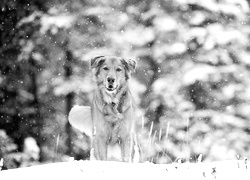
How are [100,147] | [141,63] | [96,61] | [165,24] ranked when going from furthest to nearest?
1. [141,63]
2. [165,24]
3. [96,61]
4. [100,147]

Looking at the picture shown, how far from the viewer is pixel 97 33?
13648 mm

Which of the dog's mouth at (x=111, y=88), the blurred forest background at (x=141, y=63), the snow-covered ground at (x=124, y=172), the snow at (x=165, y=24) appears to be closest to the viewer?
the snow-covered ground at (x=124, y=172)

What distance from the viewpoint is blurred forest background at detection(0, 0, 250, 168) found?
13.0 metres

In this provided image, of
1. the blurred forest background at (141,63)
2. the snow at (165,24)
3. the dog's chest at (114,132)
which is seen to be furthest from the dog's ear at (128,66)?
the snow at (165,24)

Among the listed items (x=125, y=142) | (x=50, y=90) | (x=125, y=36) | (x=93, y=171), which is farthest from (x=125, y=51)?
(x=93, y=171)

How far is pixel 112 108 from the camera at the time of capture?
227 inches

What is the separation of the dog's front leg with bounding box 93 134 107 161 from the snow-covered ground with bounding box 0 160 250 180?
2430 mm

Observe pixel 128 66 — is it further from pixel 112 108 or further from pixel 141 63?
pixel 141 63

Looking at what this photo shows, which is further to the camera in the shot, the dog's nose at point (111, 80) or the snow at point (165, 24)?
the snow at point (165, 24)

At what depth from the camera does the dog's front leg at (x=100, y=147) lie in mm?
5530

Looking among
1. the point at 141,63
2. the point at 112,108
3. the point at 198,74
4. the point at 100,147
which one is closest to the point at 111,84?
the point at 112,108

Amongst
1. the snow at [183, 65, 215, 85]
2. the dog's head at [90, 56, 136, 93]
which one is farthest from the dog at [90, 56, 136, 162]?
the snow at [183, 65, 215, 85]

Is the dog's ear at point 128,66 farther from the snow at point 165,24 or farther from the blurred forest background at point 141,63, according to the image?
the snow at point 165,24

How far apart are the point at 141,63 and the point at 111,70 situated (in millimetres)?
7940
